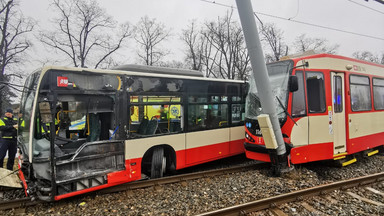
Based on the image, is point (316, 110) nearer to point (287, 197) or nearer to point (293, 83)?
point (293, 83)

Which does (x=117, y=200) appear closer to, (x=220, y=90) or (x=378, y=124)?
(x=220, y=90)

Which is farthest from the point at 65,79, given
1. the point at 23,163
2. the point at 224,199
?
the point at 224,199

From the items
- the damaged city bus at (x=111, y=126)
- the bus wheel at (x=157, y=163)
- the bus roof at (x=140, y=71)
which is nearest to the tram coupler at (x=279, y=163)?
the damaged city bus at (x=111, y=126)

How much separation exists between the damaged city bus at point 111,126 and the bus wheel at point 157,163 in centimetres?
3

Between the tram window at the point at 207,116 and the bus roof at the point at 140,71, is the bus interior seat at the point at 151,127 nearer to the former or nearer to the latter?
the tram window at the point at 207,116

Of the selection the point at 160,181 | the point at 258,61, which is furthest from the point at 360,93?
the point at 160,181

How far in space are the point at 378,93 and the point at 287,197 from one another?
6.46m

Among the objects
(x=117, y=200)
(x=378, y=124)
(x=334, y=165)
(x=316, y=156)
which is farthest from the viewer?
(x=378, y=124)

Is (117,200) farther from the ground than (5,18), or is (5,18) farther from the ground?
(5,18)

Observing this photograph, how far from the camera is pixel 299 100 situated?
594 cm

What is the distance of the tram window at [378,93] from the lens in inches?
317

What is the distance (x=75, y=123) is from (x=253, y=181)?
492 centimetres

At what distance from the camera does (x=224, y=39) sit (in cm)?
3022

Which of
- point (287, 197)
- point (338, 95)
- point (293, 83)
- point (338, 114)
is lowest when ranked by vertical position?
point (287, 197)
